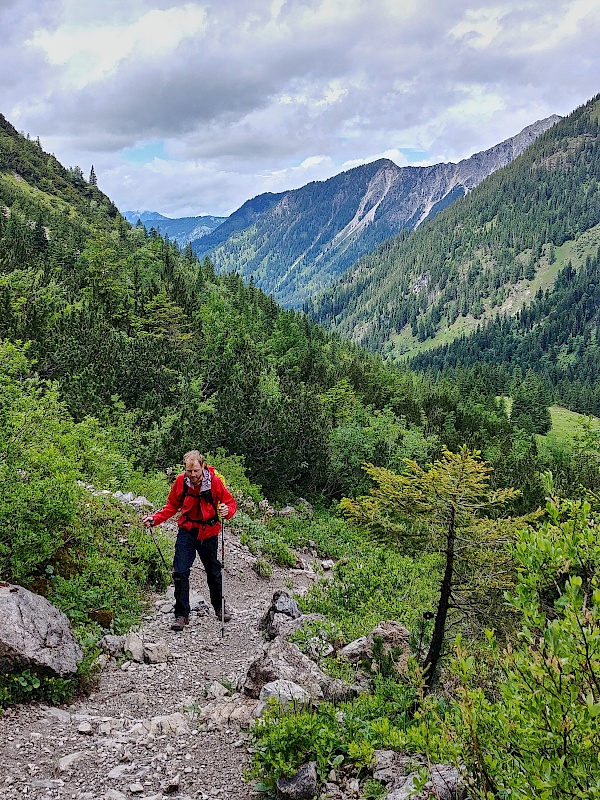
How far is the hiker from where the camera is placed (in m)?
8.34

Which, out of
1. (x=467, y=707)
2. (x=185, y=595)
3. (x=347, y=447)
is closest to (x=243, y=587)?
(x=185, y=595)

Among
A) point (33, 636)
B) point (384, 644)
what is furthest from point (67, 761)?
point (384, 644)

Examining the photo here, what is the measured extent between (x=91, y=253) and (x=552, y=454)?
189 feet

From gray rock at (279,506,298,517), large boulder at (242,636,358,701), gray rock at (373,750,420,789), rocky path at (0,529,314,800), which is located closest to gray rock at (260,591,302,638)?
rocky path at (0,529,314,800)

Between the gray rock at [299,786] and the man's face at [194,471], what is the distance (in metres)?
4.37

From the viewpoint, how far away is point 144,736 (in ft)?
18.6

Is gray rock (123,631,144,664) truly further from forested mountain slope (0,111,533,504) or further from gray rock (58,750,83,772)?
forested mountain slope (0,111,533,504)

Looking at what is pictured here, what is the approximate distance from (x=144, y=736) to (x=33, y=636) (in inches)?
63.8

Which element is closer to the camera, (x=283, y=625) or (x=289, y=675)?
(x=289, y=675)

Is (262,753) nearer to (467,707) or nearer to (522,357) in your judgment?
(467,707)

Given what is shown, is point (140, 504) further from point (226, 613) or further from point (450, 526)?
point (450, 526)

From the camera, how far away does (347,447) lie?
28500 mm

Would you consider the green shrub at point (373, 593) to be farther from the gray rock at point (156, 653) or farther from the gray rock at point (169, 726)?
the gray rock at point (169, 726)

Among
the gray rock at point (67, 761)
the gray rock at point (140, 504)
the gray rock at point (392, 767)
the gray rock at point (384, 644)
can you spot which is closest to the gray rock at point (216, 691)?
the gray rock at point (67, 761)
